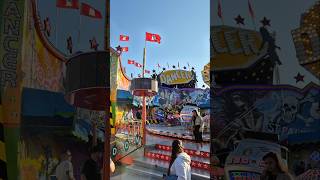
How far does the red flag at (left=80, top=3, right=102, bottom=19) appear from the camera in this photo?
354 cm

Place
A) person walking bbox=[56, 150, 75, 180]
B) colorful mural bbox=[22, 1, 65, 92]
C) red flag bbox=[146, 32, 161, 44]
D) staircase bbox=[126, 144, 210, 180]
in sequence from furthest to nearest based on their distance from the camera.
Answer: red flag bbox=[146, 32, 161, 44], staircase bbox=[126, 144, 210, 180], person walking bbox=[56, 150, 75, 180], colorful mural bbox=[22, 1, 65, 92]

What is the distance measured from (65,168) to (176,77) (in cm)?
4272

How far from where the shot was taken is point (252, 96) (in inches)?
124

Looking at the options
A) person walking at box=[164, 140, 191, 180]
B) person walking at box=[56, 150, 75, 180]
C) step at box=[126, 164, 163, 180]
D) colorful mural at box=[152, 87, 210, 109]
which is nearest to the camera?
person walking at box=[56, 150, 75, 180]

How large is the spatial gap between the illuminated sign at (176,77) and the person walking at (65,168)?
42.2 metres

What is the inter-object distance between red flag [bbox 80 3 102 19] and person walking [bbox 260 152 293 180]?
5.83 feet

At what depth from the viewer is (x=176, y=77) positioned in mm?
46062

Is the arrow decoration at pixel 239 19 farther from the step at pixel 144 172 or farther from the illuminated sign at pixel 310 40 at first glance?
the step at pixel 144 172

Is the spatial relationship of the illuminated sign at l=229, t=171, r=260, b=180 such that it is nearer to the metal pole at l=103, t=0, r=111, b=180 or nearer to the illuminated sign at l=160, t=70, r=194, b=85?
the metal pole at l=103, t=0, r=111, b=180

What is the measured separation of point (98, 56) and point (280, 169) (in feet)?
5.57

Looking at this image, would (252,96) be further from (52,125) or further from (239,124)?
(52,125)

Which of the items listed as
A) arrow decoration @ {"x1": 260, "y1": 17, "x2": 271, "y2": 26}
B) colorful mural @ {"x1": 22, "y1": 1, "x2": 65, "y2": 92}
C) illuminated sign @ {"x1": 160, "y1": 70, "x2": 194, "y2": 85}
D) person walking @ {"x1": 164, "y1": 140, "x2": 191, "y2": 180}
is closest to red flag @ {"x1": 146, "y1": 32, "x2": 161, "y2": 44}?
person walking @ {"x1": 164, "y1": 140, "x2": 191, "y2": 180}

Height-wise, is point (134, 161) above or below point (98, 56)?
below

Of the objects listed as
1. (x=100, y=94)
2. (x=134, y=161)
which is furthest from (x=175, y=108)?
(x=100, y=94)
